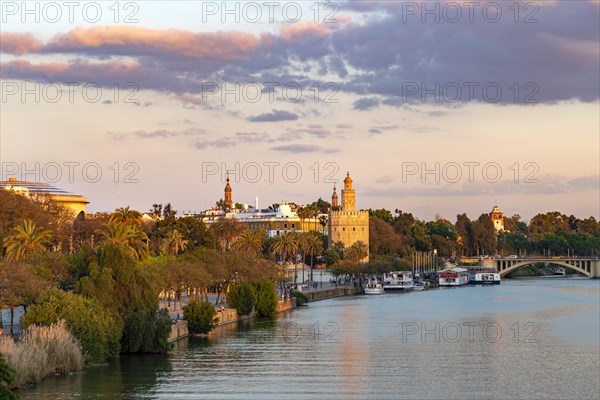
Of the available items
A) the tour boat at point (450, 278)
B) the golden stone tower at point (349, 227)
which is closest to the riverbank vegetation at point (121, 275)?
the tour boat at point (450, 278)

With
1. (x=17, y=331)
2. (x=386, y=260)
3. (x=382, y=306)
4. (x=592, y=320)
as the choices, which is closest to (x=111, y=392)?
(x=17, y=331)

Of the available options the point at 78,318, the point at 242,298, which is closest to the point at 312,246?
the point at 242,298

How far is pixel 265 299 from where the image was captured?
78312 mm

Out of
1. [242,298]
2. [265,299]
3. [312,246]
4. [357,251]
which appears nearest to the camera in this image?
[242,298]

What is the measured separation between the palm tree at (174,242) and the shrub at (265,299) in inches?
574

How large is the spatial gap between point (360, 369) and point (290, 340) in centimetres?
1165

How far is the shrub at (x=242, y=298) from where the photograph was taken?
245 feet

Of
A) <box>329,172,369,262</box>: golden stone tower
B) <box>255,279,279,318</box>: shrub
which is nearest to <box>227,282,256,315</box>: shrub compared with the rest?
<box>255,279,279,318</box>: shrub

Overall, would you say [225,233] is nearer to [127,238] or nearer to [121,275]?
[127,238]

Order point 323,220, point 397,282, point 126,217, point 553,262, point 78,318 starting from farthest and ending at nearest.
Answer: point 323,220 < point 553,262 < point 397,282 < point 126,217 < point 78,318

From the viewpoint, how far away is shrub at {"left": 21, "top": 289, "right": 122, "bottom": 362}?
4678 cm

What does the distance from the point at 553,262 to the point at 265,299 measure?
10386 centimetres

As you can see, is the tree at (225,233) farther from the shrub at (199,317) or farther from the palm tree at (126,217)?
the shrub at (199,317)

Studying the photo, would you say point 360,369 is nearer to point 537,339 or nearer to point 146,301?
point 146,301
